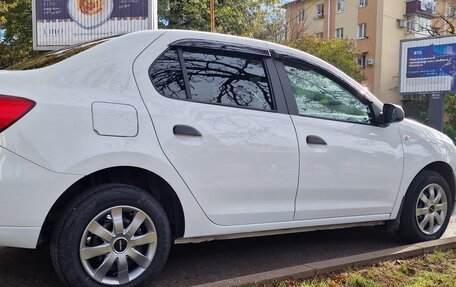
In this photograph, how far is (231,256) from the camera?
13.7ft

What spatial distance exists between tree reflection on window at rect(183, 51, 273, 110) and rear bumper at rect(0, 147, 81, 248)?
1.14 meters

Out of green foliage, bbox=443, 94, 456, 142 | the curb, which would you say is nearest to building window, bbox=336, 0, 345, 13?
green foliage, bbox=443, 94, 456, 142

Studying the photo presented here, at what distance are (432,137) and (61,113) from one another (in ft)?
11.2

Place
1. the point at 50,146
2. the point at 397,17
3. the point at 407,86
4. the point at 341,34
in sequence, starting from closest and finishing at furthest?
the point at 50,146 → the point at 407,86 → the point at 397,17 → the point at 341,34

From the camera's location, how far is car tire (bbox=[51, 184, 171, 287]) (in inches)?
114

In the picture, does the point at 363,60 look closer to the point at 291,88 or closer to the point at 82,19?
the point at 82,19

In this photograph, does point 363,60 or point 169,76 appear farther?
point 363,60

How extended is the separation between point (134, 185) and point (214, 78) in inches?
38.5

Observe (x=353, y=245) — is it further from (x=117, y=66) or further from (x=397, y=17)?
(x=397, y=17)

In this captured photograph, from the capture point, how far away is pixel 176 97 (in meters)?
3.34

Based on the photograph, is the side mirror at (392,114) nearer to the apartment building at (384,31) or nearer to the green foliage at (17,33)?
the green foliage at (17,33)

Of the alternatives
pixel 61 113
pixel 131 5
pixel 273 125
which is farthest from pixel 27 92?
pixel 131 5

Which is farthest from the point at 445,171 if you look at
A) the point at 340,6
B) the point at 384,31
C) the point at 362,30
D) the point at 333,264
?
the point at 340,6

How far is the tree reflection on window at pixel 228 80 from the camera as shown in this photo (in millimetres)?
3516
